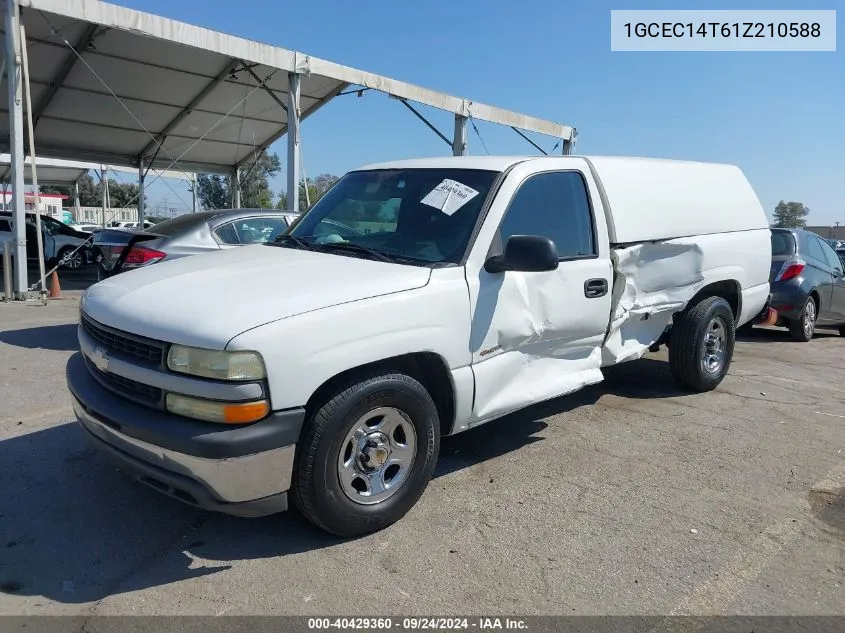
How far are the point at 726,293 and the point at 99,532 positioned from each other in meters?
5.35

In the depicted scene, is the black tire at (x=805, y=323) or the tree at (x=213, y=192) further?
the tree at (x=213, y=192)

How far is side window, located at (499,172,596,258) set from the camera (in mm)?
4016

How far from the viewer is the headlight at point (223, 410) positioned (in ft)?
8.98

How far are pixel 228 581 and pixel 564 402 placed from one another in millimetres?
3397

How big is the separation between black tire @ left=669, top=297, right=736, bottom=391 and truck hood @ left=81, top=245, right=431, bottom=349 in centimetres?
301

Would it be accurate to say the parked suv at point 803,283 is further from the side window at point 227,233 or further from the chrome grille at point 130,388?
the chrome grille at point 130,388

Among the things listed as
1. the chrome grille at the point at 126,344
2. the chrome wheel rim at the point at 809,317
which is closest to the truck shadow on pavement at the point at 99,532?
the chrome grille at the point at 126,344

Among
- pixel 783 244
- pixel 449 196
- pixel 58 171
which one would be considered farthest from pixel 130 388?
pixel 58 171

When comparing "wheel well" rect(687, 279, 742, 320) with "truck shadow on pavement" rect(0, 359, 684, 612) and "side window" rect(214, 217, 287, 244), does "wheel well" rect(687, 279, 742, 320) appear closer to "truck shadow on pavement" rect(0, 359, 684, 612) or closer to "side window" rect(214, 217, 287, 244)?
"truck shadow on pavement" rect(0, 359, 684, 612)

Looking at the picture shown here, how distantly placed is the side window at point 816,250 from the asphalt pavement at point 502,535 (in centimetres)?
526

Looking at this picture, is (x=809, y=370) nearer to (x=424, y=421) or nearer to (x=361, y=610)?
(x=424, y=421)

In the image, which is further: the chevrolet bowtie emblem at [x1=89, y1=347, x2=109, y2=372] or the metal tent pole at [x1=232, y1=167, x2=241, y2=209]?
the metal tent pole at [x1=232, y1=167, x2=241, y2=209]

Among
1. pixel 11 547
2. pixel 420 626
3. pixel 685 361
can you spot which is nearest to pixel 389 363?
pixel 420 626

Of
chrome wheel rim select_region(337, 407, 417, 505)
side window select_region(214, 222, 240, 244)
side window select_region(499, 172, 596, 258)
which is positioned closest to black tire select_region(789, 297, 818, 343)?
side window select_region(499, 172, 596, 258)
